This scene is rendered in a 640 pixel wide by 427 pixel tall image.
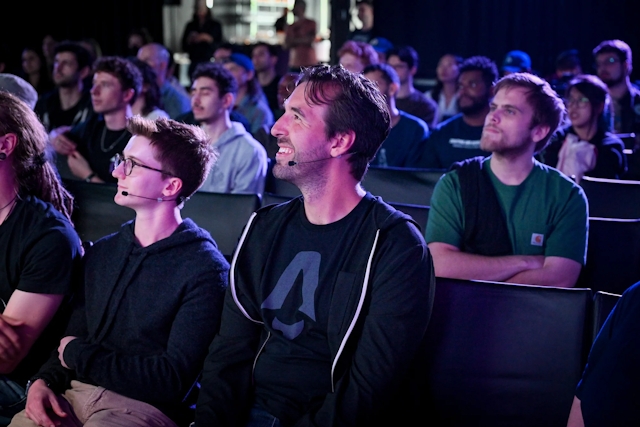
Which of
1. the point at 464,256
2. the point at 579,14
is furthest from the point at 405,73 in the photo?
the point at 464,256

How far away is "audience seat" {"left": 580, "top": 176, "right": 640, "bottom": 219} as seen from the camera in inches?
125

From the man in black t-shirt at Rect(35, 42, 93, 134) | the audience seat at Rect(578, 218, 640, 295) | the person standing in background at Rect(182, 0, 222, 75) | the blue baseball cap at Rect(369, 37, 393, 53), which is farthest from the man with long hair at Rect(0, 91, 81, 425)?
the person standing in background at Rect(182, 0, 222, 75)

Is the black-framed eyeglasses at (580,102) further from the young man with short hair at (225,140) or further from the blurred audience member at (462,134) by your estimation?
the young man with short hair at (225,140)

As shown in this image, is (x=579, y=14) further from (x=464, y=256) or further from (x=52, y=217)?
(x=52, y=217)

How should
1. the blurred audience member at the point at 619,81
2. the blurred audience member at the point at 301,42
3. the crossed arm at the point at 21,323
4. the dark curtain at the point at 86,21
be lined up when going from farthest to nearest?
the dark curtain at the point at 86,21 → the blurred audience member at the point at 301,42 → the blurred audience member at the point at 619,81 → the crossed arm at the point at 21,323

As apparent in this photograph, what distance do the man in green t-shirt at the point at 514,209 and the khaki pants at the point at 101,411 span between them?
1.11 meters

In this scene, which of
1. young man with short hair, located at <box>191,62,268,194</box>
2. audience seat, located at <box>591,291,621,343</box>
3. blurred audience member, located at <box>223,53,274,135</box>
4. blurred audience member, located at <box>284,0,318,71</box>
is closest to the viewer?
audience seat, located at <box>591,291,621,343</box>

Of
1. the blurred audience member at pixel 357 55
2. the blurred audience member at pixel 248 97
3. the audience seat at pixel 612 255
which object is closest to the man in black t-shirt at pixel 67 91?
the blurred audience member at pixel 248 97

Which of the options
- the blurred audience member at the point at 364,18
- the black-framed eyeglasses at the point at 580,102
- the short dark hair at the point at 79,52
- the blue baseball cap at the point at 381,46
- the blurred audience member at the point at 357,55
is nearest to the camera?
the black-framed eyeglasses at the point at 580,102

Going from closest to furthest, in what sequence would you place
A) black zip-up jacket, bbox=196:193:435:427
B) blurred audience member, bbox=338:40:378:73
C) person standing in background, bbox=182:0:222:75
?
black zip-up jacket, bbox=196:193:435:427, blurred audience member, bbox=338:40:378:73, person standing in background, bbox=182:0:222:75

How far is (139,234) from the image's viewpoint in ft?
6.96

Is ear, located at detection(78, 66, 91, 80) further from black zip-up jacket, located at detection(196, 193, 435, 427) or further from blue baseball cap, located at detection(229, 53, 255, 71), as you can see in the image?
black zip-up jacket, located at detection(196, 193, 435, 427)

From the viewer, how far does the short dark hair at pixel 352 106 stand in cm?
188

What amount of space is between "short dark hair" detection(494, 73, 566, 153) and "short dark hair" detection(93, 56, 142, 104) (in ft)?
8.03
